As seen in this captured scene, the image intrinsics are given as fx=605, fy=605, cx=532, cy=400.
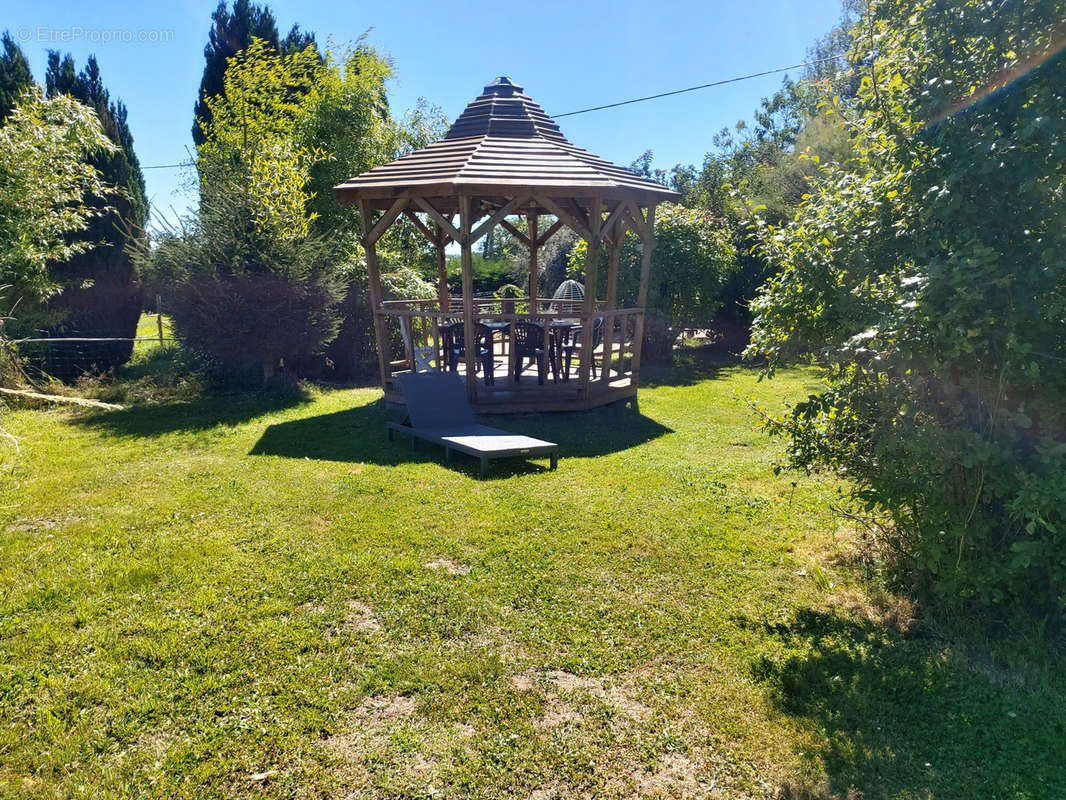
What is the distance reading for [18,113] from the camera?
8562 mm

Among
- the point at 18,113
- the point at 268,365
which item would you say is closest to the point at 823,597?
the point at 268,365

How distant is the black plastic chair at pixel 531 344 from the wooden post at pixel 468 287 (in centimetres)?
95

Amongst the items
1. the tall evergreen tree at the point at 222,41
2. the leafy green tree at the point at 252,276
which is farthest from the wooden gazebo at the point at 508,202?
the tall evergreen tree at the point at 222,41

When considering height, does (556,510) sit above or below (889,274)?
below

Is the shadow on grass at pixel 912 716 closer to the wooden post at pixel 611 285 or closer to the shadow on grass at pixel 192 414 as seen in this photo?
the wooden post at pixel 611 285

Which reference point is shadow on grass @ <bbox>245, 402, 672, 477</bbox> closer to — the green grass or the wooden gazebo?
the wooden gazebo

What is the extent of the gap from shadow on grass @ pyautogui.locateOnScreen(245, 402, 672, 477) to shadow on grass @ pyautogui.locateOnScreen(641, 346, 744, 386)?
3.84m

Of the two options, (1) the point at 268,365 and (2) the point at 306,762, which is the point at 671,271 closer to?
(1) the point at 268,365

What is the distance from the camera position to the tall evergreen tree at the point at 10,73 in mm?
11391

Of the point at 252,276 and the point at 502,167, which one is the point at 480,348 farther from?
the point at 252,276

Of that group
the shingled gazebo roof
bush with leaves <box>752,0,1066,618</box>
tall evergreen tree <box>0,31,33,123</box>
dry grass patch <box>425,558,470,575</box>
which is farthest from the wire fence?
bush with leaves <box>752,0,1066,618</box>

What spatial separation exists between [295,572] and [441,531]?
1142mm

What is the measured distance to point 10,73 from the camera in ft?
38.2

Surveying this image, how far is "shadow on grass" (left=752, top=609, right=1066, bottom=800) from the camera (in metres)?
2.44
